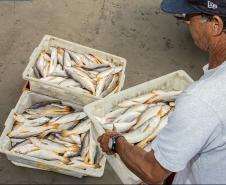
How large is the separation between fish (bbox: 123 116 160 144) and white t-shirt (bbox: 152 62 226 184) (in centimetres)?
124

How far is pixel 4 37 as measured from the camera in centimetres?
548

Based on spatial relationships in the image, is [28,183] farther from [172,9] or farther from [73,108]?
[172,9]

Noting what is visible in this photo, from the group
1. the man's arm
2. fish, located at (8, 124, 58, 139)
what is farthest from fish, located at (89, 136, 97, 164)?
the man's arm

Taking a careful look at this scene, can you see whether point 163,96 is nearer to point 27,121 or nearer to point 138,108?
point 138,108

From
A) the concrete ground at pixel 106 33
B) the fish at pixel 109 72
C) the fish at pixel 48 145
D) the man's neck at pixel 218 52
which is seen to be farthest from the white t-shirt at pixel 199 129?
the concrete ground at pixel 106 33

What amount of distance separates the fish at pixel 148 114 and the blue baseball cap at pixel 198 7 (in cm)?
153

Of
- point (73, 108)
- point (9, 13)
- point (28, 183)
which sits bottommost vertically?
point (28, 183)

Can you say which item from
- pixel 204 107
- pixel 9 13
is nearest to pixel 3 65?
pixel 9 13

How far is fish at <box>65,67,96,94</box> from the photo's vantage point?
407 centimetres

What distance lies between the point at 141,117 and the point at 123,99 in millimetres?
246

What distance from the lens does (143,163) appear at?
233 centimetres

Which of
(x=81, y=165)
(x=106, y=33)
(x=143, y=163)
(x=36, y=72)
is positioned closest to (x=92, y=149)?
(x=81, y=165)

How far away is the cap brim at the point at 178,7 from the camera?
2168 mm

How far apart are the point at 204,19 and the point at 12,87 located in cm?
324
